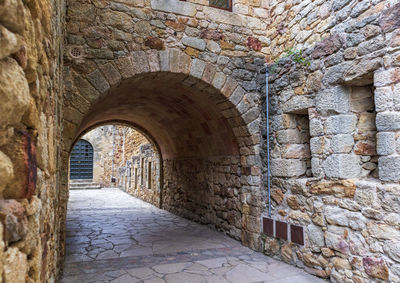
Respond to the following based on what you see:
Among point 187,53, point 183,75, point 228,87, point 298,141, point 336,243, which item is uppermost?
point 187,53

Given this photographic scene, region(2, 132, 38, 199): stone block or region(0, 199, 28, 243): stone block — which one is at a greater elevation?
region(2, 132, 38, 199): stone block

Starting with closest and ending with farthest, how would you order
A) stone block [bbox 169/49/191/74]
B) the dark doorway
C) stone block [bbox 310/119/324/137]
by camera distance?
stone block [bbox 310/119/324/137]
stone block [bbox 169/49/191/74]
the dark doorway

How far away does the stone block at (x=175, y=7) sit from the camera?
3845mm

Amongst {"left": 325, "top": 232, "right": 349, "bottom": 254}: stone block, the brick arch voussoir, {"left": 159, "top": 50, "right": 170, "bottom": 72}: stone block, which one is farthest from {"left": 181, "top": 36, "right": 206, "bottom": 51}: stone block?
{"left": 325, "top": 232, "right": 349, "bottom": 254}: stone block

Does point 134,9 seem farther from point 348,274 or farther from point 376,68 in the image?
point 348,274

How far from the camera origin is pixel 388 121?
2.62m

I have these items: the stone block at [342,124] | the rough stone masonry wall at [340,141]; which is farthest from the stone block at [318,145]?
the stone block at [342,124]

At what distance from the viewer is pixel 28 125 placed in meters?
1.10

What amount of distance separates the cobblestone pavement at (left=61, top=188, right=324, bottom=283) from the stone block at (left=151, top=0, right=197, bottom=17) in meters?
3.21

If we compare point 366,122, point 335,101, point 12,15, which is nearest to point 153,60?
point 335,101

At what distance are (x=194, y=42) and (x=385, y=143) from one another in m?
2.56

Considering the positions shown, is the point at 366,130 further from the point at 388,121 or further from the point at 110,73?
the point at 110,73

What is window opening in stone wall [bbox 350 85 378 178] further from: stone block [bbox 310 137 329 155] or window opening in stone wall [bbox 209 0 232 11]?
window opening in stone wall [bbox 209 0 232 11]

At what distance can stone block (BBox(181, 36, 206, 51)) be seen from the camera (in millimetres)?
3953
